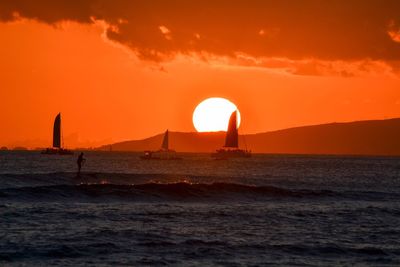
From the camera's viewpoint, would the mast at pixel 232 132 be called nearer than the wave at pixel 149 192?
No

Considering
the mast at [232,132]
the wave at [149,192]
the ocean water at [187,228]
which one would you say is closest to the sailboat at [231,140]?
the mast at [232,132]

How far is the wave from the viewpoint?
2050 inches

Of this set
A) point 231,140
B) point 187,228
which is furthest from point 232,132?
point 187,228

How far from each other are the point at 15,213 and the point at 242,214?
1457 centimetres

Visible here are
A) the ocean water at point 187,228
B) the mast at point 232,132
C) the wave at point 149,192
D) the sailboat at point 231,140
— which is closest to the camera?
the ocean water at point 187,228

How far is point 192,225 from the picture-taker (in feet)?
120

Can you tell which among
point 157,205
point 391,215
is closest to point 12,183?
point 157,205

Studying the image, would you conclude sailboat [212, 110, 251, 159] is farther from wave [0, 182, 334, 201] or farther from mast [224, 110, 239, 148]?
wave [0, 182, 334, 201]

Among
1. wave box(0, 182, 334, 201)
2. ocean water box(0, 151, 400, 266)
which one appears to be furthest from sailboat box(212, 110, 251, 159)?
ocean water box(0, 151, 400, 266)

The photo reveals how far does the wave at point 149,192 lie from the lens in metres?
52.1

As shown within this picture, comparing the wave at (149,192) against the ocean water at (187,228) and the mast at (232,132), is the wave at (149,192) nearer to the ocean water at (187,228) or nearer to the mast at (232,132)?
the ocean water at (187,228)

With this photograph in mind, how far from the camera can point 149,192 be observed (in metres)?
57.8

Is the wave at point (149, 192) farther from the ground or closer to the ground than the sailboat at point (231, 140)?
closer to the ground

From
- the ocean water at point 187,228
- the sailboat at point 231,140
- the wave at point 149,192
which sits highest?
the sailboat at point 231,140
